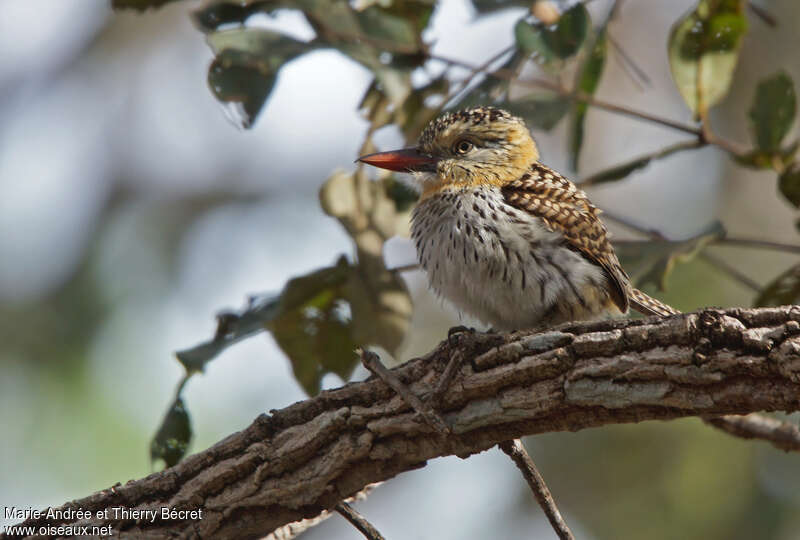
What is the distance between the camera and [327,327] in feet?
11.4

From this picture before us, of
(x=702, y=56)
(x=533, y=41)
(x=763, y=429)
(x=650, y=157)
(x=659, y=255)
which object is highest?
(x=533, y=41)

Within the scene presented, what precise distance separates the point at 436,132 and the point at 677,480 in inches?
142

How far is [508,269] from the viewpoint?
3.05 m

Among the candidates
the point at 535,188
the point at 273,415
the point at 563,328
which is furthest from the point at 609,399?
the point at 535,188

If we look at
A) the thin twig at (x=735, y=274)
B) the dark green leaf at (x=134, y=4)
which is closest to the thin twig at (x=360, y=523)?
the thin twig at (x=735, y=274)

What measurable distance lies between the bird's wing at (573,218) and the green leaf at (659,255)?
0.05 metres

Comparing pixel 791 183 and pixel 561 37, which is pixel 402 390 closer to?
pixel 561 37

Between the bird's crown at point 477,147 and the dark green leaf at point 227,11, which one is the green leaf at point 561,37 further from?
the dark green leaf at point 227,11

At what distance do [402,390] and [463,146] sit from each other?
1467 millimetres

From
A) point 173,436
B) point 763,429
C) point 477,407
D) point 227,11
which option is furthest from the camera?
point 227,11

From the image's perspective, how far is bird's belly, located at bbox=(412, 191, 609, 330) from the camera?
3.05 m

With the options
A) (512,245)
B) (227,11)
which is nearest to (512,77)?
(512,245)

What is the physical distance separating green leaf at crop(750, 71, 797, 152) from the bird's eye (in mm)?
1003

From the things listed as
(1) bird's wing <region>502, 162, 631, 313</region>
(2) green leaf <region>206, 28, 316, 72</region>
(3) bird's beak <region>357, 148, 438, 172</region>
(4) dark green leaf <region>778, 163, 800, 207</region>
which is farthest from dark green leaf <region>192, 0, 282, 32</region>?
(4) dark green leaf <region>778, 163, 800, 207</region>
